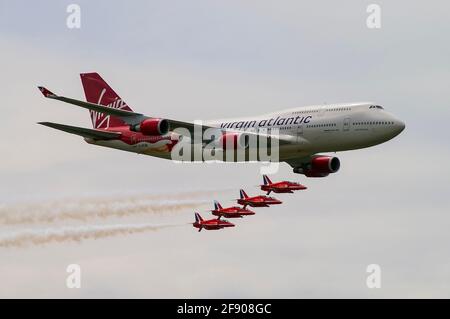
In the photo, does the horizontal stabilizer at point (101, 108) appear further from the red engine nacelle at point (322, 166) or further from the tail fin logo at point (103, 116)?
the red engine nacelle at point (322, 166)

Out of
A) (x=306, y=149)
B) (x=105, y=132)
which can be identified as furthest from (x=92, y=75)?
(x=306, y=149)

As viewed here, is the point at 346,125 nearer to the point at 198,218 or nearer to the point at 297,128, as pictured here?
the point at 297,128

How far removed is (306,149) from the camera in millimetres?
114938

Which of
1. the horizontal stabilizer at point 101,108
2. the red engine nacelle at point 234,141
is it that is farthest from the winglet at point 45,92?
the red engine nacelle at point 234,141

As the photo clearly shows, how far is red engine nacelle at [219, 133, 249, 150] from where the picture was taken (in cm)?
11434

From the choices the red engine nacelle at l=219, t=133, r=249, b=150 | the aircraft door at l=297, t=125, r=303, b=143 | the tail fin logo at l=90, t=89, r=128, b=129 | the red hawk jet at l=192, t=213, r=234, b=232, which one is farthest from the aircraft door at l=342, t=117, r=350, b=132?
the tail fin logo at l=90, t=89, r=128, b=129

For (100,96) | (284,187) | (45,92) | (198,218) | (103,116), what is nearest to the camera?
(45,92)

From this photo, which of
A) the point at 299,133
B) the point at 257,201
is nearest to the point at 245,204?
the point at 257,201

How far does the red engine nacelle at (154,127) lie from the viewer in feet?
366

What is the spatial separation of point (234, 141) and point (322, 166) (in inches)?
473

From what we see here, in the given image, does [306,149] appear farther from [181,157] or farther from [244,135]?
[181,157]

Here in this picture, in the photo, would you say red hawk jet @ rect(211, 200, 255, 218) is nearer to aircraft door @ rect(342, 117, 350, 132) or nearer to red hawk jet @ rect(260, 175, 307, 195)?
red hawk jet @ rect(260, 175, 307, 195)

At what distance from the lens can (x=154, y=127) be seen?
111375mm

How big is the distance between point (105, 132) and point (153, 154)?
544 cm
